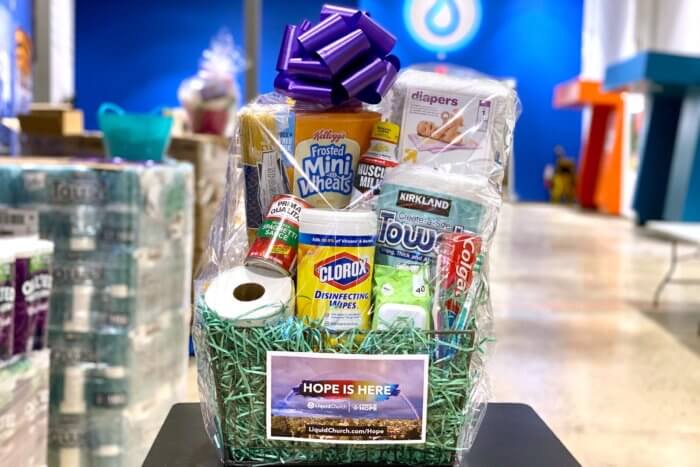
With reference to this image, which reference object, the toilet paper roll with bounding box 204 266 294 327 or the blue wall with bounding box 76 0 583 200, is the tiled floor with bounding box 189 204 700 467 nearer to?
the toilet paper roll with bounding box 204 266 294 327

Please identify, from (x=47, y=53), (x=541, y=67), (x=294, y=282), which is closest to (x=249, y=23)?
(x=47, y=53)

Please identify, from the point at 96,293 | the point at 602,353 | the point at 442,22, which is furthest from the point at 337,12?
the point at 442,22

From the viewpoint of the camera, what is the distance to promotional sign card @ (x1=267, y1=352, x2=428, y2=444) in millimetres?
724

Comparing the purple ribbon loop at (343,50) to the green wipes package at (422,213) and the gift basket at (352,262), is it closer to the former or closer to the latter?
the gift basket at (352,262)

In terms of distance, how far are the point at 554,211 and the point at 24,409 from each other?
1159cm

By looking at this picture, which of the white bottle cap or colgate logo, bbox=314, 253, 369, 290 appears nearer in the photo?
colgate logo, bbox=314, 253, 369, 290

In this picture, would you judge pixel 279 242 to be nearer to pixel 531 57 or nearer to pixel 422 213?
pixel 422 213

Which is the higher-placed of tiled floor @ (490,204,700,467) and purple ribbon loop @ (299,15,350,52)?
purple ribbon loop @ (299,15,350,52)

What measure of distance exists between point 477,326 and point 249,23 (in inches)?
135

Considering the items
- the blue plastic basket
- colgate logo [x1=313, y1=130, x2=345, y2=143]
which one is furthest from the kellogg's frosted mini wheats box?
the blue plastic basket

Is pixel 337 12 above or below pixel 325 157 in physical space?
above

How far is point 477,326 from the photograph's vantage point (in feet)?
2.49

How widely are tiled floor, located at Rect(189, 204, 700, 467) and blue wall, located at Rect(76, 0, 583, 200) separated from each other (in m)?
7.53

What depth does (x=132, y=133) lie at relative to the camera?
2.38 metres
